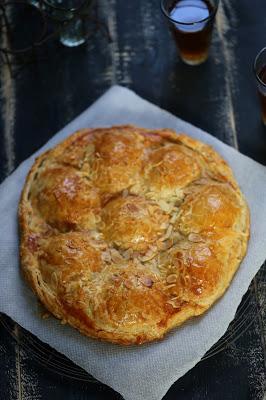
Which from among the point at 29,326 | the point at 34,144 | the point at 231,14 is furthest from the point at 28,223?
the point at 231,14

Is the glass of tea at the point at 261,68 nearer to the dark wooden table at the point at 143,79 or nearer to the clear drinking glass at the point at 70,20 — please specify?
the dark wooden table at the point at 143,79

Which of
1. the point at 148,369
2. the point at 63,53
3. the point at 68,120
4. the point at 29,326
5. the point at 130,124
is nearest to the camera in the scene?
the point at 148,369

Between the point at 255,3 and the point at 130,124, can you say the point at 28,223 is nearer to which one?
the point at 130,124

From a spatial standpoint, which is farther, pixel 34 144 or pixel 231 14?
pixel 231 14

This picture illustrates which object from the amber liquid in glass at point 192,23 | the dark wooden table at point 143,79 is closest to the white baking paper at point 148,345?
the dark wooden table at point 143,79

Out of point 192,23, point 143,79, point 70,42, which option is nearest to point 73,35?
point 70,42

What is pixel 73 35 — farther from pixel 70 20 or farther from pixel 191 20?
pixel 191 20

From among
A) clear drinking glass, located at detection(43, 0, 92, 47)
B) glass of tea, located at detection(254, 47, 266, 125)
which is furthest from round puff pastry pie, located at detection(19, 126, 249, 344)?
clear drinking glass, located at detection(43, 0, 92, 47)
